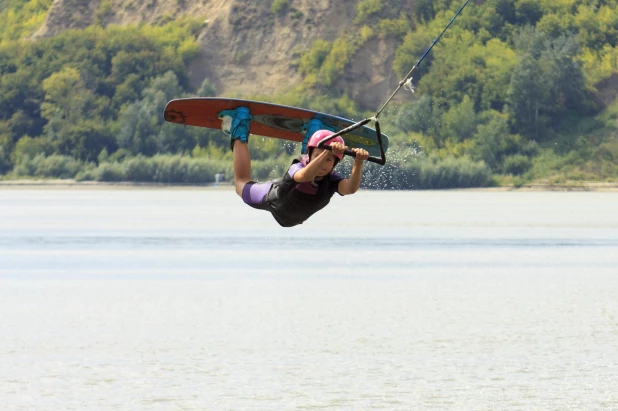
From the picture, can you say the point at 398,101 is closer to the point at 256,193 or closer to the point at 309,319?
the point at 309,319

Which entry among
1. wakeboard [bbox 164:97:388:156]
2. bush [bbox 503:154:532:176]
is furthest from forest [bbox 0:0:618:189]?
wakeboard [bbox 164:97:388:156]

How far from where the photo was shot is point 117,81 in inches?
4579

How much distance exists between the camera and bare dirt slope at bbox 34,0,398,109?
109938 millimetres

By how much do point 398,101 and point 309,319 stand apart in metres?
86.9

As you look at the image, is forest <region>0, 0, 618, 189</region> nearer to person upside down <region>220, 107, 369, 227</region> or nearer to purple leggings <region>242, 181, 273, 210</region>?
person upside down <region>220, 107, 369, 227</region>

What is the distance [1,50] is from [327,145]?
367ft

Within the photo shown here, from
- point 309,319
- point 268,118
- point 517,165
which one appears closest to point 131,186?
point 517,165

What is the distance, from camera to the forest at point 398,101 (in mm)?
99062

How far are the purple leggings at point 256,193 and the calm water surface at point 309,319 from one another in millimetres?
4416

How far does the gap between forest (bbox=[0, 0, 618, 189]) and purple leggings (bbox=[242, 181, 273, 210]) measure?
256 ft

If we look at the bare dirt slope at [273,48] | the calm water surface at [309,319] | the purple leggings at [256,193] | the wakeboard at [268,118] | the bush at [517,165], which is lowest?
the bush at [517,165]

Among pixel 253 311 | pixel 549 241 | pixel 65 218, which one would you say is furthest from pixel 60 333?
pixel 65 218

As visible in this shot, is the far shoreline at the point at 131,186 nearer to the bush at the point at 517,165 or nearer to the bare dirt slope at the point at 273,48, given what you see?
the bush at the point at 517,165

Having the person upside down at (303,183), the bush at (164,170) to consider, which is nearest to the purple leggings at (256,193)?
the person upside down at (303,183)
